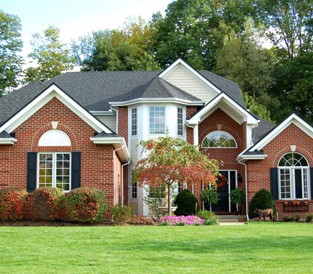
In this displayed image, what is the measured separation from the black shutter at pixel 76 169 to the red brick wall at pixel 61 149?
6.1 inches

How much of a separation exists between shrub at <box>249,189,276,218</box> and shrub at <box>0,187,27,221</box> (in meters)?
9.83

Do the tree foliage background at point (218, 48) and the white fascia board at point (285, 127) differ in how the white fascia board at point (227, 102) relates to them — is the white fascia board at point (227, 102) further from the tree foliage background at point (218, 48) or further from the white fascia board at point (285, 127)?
the tree foliage background at point (218, 48)

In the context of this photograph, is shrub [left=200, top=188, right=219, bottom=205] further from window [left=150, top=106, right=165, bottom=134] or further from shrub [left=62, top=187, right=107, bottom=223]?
shrub [left=62, top=187, right=107, bottom=223]

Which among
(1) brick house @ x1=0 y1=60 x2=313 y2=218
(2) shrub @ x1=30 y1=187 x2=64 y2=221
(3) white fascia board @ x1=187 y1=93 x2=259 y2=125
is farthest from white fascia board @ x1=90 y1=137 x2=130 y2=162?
(3) white fascia board @ x1=187 y1=93 x2=259 y2=125

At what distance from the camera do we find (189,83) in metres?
30.1

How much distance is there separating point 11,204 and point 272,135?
11766 millimetres

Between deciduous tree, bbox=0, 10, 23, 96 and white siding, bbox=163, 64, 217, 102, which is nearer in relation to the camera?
white siding, bbox=163, 64, 217, 102

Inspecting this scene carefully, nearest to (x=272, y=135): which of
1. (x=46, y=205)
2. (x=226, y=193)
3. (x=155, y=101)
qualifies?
(x=226, y=193)

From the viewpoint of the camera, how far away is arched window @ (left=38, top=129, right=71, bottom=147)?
2197 cm

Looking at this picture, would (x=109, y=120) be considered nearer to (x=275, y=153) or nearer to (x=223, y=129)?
(x=223, y=129)

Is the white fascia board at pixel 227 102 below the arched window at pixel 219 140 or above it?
above

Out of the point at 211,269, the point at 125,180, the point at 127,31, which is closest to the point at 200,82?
the point at 125,180

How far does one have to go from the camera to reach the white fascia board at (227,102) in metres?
26.8

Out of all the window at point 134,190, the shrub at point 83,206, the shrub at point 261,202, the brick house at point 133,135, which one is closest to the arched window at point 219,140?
the brick house at point 133,135
